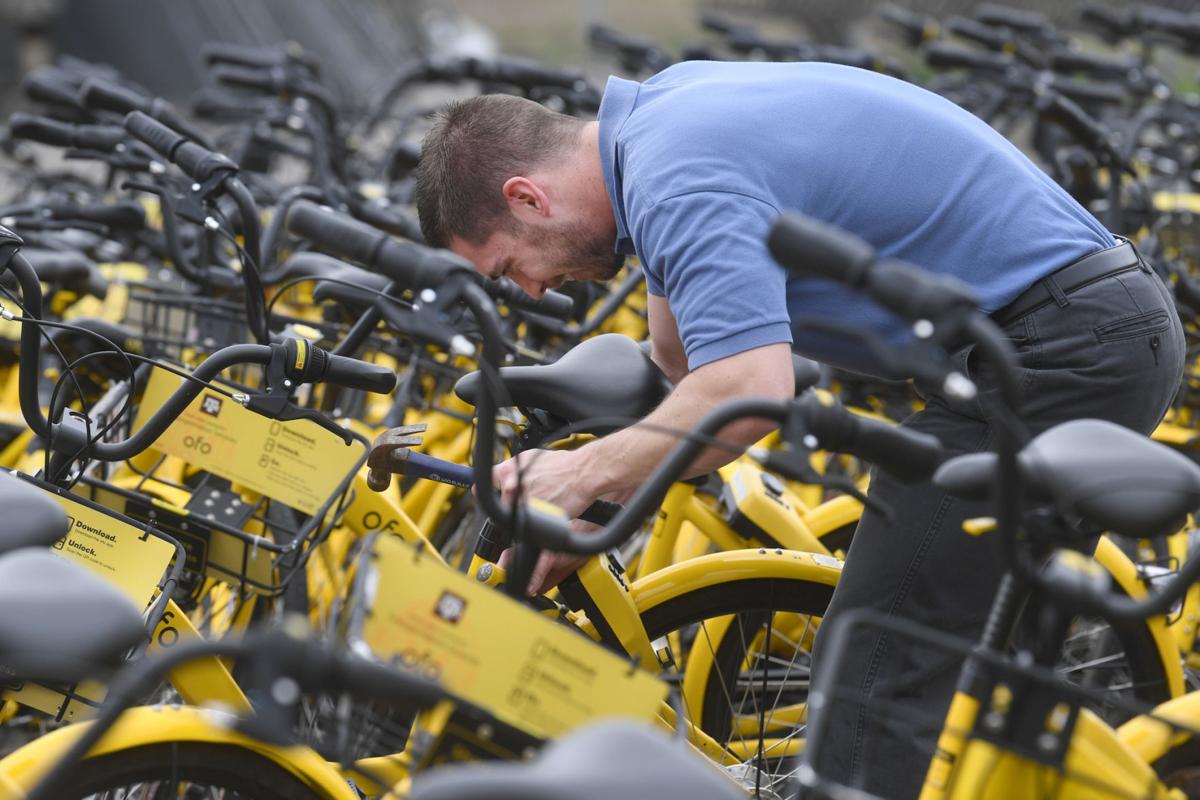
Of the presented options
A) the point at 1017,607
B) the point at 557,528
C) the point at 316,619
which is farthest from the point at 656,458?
the point at 316,619

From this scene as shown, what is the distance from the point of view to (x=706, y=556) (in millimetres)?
2945

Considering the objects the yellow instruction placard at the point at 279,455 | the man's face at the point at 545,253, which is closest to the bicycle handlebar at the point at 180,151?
the yellow instruction placard at the point at 279,455

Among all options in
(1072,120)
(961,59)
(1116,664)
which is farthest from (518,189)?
(961,59)

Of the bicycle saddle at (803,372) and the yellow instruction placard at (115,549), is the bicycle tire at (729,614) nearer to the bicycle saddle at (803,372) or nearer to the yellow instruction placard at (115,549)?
the bicycle saddle at (803,372)

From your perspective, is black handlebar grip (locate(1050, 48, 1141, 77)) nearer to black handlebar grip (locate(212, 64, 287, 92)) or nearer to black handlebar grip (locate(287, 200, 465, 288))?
black handlebar grip (locate(212, 64, 287, 92))

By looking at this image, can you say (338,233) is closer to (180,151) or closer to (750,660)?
(180,151)

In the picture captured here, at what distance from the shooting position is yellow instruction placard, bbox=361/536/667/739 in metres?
1.72

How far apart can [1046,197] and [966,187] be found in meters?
0.19

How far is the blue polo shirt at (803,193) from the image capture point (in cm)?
223

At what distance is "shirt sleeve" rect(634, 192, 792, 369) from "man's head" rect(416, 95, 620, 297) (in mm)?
304

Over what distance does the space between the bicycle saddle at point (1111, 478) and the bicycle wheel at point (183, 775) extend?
1.04 meters

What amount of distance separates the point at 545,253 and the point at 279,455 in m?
0.62

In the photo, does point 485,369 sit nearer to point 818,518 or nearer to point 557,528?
point 557,528

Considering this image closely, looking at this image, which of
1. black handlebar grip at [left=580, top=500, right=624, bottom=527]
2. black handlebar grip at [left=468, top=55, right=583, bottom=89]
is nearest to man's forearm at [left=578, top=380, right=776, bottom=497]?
black handlebar grip at [left=580, top=500, right=624, bottom=527]
